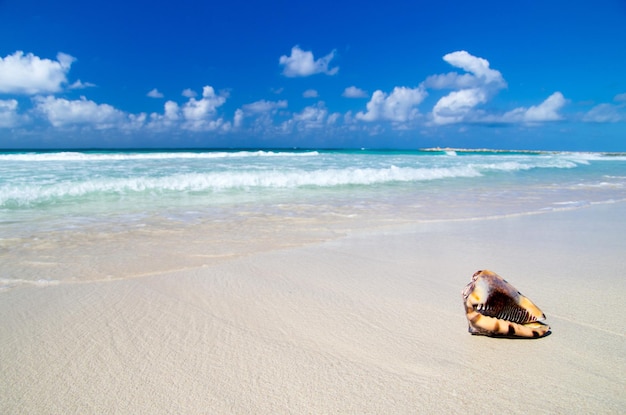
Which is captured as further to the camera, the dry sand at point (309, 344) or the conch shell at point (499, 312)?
the conch shell at point (499, 312)

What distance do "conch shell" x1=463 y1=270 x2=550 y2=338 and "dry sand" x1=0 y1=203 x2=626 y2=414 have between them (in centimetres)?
7

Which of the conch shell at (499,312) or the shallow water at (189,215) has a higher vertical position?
the conch shell at (499,312)

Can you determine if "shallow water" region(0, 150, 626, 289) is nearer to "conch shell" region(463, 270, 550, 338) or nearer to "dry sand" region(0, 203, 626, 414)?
"dry sand" region(0, 203, 626, 414)

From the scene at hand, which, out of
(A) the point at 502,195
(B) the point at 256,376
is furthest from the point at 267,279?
(A) the point at 502,195

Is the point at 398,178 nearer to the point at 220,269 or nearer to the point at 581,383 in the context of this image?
the point at 220,269

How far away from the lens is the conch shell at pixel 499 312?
2041 millimetres

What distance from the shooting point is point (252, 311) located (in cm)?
254

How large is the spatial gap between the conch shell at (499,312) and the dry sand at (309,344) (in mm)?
73

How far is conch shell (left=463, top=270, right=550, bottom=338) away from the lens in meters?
2.04

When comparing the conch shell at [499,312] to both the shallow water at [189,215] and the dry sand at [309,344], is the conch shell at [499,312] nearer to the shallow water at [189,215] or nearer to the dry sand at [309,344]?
the dry sand at [309,344]

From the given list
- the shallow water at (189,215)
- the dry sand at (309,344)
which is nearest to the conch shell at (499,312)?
the dry sand at (309,344)

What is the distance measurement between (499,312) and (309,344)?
107 cm

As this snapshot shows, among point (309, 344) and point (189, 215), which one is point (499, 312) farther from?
point (189, 215)

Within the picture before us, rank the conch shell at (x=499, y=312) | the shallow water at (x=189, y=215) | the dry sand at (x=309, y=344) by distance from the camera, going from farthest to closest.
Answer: the shallow water at (x=189, y=215) → the conch shell at (x=499, y=312) → the dry sand at (x=309, y=344)
